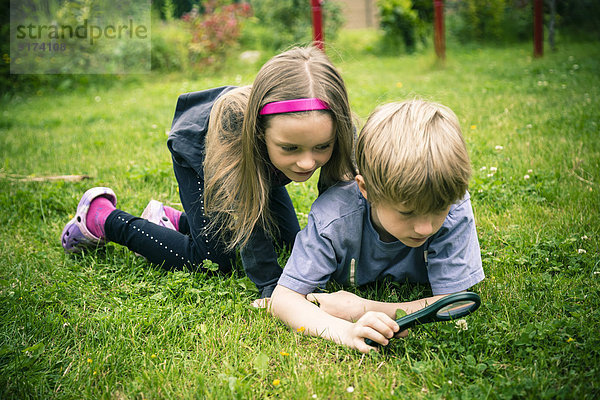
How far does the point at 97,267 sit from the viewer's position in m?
2.63

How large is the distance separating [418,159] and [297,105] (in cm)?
56

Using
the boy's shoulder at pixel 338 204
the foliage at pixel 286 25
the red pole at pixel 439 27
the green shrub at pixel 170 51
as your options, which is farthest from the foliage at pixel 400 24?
the boy's shoulder at pixel 338 204

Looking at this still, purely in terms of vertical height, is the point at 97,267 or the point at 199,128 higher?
the point at 199,128

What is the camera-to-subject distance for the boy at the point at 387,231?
1687 millimetres

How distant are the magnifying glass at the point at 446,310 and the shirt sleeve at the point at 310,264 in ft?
1.30

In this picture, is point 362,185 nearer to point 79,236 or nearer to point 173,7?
point 79,236

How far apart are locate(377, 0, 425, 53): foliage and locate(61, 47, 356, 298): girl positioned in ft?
29.3

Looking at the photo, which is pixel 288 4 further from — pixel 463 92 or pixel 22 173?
pixel 22 173

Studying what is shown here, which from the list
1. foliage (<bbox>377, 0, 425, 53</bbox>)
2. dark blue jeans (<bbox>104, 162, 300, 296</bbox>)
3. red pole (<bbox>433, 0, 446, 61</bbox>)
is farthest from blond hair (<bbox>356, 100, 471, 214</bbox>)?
foliage (<bbox>377, 0, 425, 53</bbox>)

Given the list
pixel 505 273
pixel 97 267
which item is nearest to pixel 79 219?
pixel 97 267

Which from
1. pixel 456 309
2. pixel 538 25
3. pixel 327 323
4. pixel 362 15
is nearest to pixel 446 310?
pixel 456 309

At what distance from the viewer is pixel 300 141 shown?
2.00 metres

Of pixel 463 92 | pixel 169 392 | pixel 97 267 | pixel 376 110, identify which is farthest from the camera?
pixel 463 92

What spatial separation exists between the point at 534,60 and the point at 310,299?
755 centimetres
